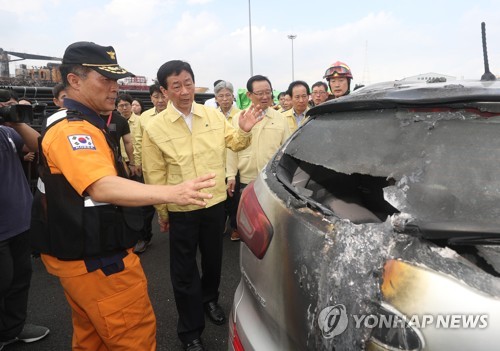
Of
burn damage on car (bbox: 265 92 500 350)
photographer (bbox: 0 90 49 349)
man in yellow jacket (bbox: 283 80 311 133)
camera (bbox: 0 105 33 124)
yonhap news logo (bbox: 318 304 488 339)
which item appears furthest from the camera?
man in yellow jacket (bbox: 283 80 311 133)

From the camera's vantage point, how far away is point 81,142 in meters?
1.47

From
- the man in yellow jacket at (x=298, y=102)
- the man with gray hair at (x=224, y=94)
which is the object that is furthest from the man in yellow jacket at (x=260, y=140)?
the man with gray hair at (x=224, y=94)

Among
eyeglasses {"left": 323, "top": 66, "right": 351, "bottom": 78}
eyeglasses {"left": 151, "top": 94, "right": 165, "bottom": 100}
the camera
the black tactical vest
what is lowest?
the black tactical vest

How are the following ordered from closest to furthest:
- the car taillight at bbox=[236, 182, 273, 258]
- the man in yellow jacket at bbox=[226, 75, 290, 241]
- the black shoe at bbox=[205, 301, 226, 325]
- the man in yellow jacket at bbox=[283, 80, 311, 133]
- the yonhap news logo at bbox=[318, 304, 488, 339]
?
1. the yonhap news logo at bbox=[318, 304, 488, 339]
2. the car taillight at bbox=[236, 182, 273, 258]
3. the black shoe at bbox=[205, 301, 226, 325]
4. the man in yellow jacket at bbox=[226, 75, 290, 241]
5. the man in yellow jacket at bbox=[283, 80, 311, 133]

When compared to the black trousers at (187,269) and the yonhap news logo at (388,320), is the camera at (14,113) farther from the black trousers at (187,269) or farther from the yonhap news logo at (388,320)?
the yonhap news logo at (388,320)

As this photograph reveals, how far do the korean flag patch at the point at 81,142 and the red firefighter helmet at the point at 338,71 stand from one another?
3278 millimetres

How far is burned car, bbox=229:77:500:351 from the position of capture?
2.50ft

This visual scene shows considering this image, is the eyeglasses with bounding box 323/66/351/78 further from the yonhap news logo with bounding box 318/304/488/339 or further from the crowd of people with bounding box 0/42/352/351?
the yonhap news logo with bounding box 318/304/488/339

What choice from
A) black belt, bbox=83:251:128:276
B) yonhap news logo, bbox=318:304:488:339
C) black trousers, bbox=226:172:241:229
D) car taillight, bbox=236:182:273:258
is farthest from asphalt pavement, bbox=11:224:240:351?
yonhap news logo, bbox=318:304:488:339

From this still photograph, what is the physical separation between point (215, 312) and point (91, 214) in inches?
62.3

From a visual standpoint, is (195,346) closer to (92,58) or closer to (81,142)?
(81,142)

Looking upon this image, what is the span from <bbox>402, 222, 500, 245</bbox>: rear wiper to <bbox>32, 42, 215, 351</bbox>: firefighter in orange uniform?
3.01 feet

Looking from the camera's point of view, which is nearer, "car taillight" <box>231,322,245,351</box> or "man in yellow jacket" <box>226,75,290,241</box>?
"car taillight" <box>231,322,245,351</box>

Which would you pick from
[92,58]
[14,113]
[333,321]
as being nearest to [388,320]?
[333,321]
